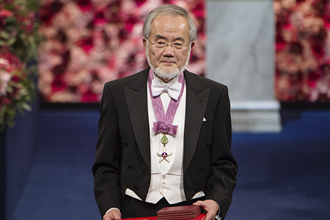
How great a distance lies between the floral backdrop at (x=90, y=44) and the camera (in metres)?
6.42

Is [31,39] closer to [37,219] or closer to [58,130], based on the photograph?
[37,219]

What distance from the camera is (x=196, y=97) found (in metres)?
1.68

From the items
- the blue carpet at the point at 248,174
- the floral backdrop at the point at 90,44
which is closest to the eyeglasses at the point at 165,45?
the blue carpet at the point at 248,174

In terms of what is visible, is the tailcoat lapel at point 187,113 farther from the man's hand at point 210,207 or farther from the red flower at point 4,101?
the red flower at point 4,101

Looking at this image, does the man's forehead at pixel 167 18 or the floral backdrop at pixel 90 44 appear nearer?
the man's forehead at pixel 167 18

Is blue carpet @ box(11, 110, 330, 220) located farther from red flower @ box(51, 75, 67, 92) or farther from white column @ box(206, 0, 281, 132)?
red flower @ box(51, 75, 67, 92)

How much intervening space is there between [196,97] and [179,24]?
257mm

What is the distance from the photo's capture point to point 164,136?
1631 millimetres

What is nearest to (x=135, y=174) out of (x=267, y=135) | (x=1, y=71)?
(x=1, y=71)

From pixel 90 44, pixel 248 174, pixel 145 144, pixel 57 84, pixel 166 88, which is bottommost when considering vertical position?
pixel 248 174

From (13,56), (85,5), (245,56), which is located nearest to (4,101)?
(13,56)

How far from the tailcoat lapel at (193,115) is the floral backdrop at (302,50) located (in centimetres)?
495

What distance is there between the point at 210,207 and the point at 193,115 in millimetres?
304

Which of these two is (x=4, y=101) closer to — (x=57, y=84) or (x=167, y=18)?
(x=167, y=18)
